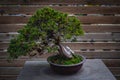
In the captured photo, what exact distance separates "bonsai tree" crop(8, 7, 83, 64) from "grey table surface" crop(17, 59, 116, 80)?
17 centimetres

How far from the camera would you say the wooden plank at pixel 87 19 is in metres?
2.34

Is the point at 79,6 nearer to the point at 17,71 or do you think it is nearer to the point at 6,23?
the point at 6,23

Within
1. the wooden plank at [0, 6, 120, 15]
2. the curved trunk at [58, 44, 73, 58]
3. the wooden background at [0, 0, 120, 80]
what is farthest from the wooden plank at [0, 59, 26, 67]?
the curved trunk at [58, 44, 73, 58]

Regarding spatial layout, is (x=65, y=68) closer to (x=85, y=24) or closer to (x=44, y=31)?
(x=44, y=31)

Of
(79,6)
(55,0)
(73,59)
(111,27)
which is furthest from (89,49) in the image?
(73,59)

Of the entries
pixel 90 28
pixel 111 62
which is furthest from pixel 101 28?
pixel 111 62

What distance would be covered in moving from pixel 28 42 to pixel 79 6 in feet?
3.01

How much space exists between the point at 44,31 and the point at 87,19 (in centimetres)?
89

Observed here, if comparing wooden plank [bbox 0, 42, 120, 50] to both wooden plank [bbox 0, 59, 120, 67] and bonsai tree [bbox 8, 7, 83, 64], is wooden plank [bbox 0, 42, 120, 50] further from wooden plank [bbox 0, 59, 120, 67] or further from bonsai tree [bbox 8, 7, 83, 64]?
bonsai tree [bbox 8, 7, 83, 64]

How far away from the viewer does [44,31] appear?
62.4 inches

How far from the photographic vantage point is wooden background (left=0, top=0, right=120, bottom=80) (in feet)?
A: 7.59

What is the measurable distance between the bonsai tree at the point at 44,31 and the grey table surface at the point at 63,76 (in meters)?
0.17

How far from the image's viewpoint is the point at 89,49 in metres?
2.45

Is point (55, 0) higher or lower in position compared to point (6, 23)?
higher
